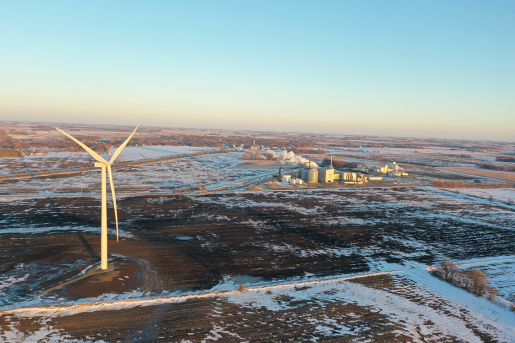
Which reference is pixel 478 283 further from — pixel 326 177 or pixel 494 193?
pixel 494 193

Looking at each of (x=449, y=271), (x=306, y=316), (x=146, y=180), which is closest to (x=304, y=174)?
(x=146, y=180)

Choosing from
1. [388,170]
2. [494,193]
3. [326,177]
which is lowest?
[494,193]

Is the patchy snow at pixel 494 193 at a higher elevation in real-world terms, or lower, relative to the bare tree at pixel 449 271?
higher

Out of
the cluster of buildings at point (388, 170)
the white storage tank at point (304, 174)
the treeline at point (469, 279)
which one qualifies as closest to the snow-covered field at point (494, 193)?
the cluster of buildings at point (388, 170)

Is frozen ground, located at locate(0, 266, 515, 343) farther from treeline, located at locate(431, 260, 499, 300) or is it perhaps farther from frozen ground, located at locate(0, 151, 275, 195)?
frozen ground, located at locate(0, 151, 275, 195)

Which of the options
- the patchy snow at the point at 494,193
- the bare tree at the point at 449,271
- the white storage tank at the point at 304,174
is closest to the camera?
the bare tree at the point at 449,271

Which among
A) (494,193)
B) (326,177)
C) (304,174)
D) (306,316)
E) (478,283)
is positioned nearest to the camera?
(306,316)

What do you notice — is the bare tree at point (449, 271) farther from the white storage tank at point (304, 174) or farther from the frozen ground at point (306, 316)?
the white storage tank at point (304, 174)

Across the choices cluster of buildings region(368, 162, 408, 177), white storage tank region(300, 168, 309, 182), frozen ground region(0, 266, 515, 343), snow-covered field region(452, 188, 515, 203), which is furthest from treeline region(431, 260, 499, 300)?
cluster of buildings region(368, 162, 408, 177)
